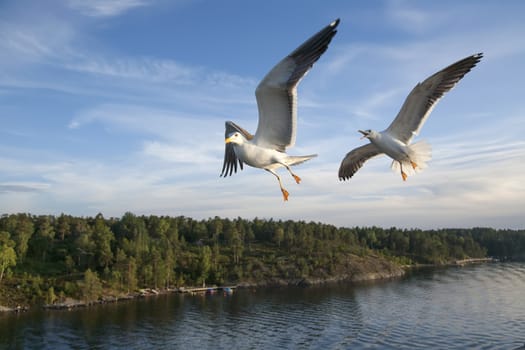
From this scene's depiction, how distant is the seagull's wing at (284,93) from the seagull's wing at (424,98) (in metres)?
2.38

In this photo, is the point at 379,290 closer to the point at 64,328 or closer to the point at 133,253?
the point at 133,253

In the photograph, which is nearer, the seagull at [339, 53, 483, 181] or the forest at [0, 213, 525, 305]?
the seagull at [339, 53, 483, 181]

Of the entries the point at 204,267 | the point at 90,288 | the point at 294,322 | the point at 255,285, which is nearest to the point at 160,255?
the point at 204,267

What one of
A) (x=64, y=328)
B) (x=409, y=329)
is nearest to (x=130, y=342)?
(x=64, y=328)

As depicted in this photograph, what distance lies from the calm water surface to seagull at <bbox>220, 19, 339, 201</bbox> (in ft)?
129

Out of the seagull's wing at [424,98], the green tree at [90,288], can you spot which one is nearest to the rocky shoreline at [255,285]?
the green tree at [90,288]

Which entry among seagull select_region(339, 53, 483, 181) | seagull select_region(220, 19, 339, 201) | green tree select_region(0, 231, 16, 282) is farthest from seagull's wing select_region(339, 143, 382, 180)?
green tree select_region(0, 231, 16, 282)

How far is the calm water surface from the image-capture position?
145 ft

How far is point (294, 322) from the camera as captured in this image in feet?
176

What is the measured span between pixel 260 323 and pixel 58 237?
60.7 metres

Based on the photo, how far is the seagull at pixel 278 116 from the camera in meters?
6.19

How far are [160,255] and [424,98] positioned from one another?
78470 mm

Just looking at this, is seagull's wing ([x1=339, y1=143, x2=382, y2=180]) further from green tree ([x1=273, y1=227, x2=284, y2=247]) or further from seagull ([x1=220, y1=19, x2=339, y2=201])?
green tree ([x1=273, y1=227, x2=284, y2=247])

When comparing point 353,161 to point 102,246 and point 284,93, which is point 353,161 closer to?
point 284,93
